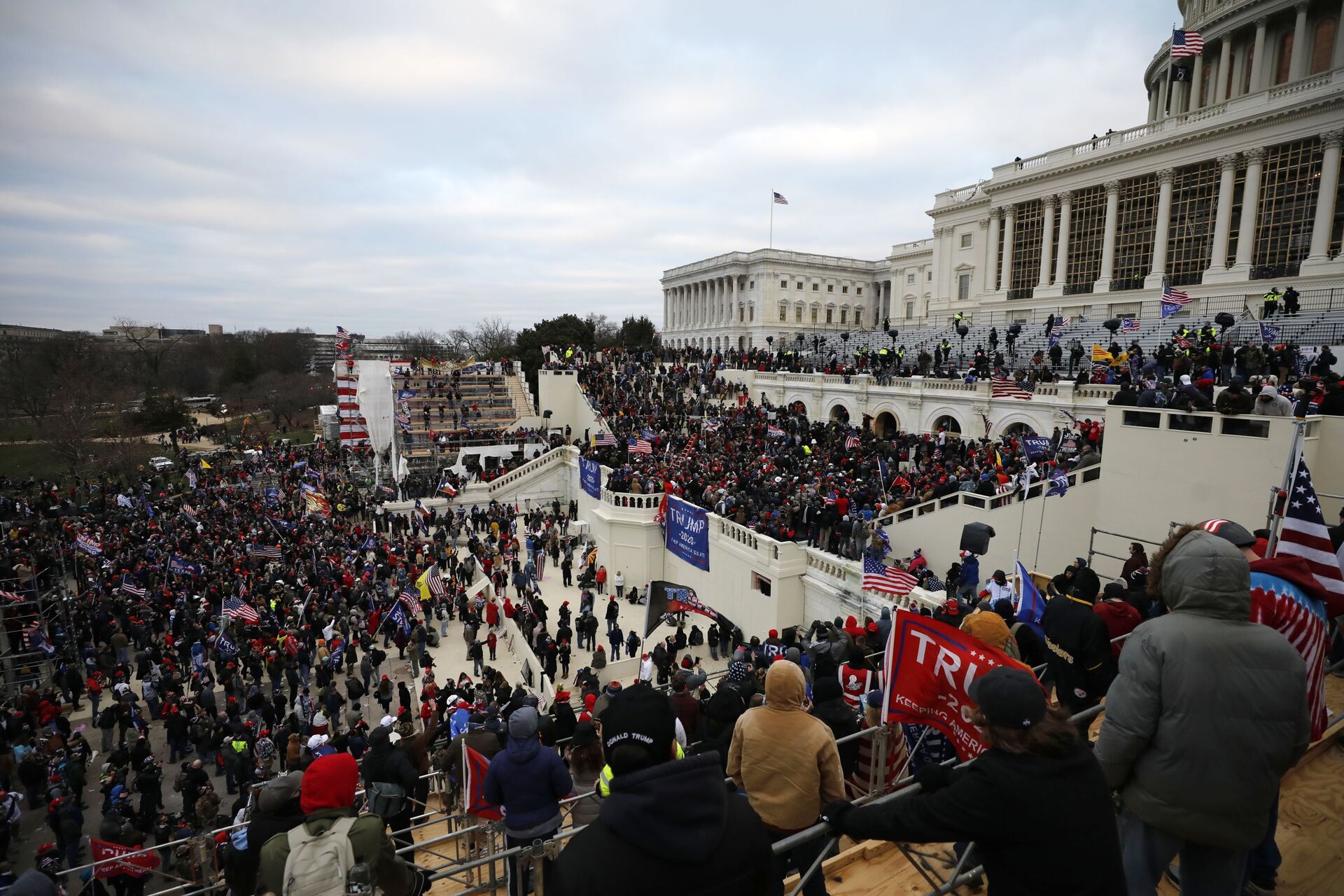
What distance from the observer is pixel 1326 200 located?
32031mm

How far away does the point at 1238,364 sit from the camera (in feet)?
59.7

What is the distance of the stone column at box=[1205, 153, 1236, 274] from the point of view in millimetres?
35719

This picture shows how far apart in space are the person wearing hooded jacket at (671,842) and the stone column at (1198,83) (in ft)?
210

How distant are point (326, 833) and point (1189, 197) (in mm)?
49632

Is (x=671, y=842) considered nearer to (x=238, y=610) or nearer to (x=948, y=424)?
(x=238, y=610)

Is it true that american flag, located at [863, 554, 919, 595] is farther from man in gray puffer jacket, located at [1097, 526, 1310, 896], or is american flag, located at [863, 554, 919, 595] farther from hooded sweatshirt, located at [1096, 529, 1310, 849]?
hooded sweatshirt, located at [1096, 529, 1310, 849]

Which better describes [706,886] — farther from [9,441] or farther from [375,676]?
[9,441]

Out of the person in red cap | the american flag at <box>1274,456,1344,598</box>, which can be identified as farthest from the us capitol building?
the person in red cap

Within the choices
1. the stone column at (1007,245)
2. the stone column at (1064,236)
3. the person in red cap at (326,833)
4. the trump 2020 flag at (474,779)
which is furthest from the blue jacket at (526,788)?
the stone column at (1007,245)

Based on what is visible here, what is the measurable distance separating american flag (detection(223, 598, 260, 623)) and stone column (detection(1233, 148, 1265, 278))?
47044mm

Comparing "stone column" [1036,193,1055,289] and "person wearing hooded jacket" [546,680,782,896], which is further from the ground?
"stone column" [1036,193,1055,289]

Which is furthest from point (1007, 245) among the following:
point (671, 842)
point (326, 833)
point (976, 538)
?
point (671, 842)

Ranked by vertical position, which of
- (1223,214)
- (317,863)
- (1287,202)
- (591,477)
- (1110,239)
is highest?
(1287,202)

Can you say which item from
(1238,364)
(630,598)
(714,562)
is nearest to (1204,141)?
(1238,364)
